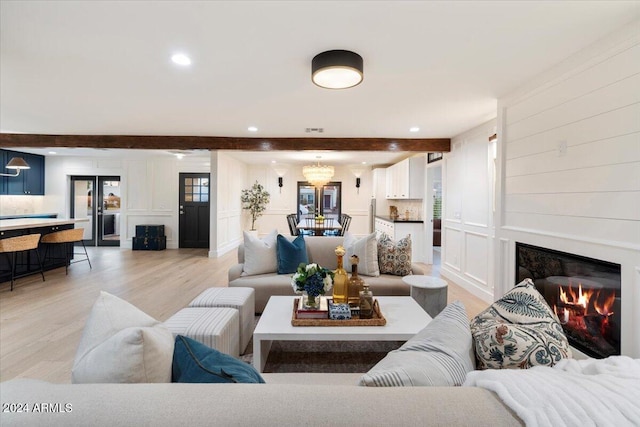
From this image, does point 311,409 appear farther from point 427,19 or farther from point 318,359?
point 427,19

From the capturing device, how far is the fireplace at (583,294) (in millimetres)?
2049

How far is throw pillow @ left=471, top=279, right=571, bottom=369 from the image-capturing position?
3.36ft

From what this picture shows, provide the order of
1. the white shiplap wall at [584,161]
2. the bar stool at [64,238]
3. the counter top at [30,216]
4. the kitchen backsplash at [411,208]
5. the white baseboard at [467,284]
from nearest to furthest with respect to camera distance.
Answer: the white shiplap wall at [584,161] < the white baseboard at [467,284] < the bar stool at [64,238] < the counter top at [30,216] < the kitchen backsplash at [411,208]

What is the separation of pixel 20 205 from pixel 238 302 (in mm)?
8321

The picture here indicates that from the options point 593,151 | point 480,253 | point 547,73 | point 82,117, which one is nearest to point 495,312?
point 593,151

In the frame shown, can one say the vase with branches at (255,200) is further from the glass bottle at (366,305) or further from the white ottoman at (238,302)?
the glass bottle at (366,305)

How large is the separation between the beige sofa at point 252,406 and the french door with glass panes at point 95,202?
8825 millimetres

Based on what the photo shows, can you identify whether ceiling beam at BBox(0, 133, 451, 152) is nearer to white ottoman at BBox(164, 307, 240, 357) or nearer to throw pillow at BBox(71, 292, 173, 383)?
white ottoman at BBox(164, 307, 240, 357)

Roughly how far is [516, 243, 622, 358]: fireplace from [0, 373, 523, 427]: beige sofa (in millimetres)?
2041

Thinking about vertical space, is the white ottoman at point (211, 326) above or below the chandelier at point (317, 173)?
below

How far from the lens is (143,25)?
1.98 metres

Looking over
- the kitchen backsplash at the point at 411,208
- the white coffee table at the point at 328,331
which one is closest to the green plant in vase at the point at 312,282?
the white coffee table at the point at 328,331

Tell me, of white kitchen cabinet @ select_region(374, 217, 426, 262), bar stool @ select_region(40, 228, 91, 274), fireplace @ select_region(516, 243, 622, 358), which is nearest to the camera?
fireplace @ select_region(516, 243, 622, 358)

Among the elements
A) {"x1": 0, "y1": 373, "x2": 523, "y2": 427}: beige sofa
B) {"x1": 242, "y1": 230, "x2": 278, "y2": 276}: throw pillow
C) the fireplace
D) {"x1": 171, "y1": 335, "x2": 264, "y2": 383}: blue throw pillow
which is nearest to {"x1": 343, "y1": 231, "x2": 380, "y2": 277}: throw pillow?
{"x1": 242, "y1": 230, "x2": 278, "y2": 276}: throw pillow
